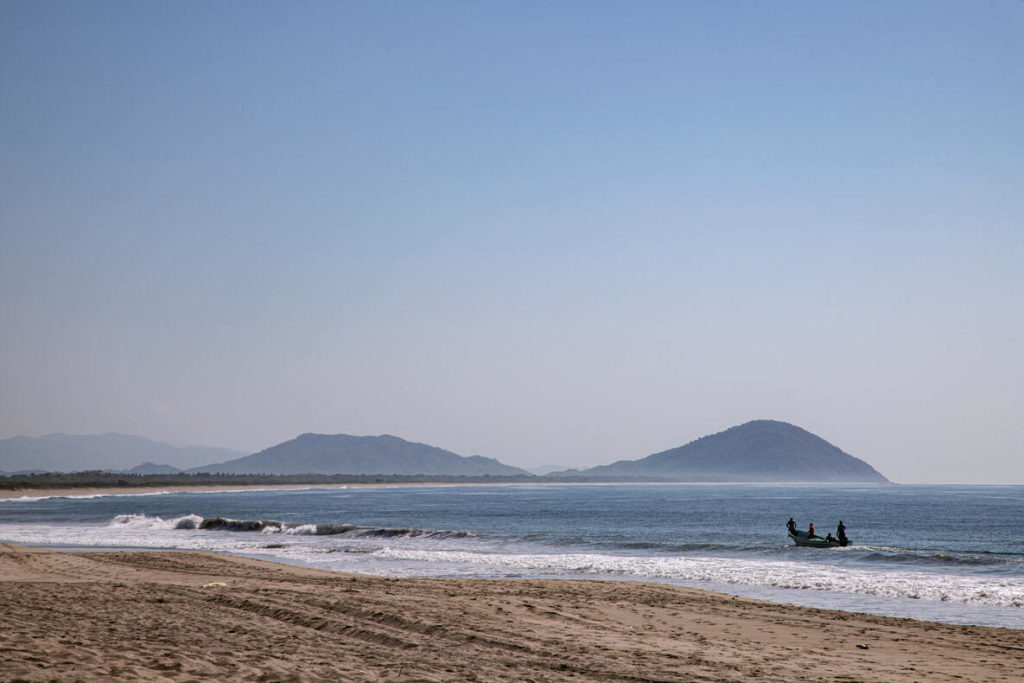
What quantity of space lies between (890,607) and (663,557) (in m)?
14.0

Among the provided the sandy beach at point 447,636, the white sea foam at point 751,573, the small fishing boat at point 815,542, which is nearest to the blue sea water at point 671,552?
the white sea foam at point 751,573

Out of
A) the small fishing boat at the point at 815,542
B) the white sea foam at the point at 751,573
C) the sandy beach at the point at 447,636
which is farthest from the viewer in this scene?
the small fishing boat at the point at 815,542

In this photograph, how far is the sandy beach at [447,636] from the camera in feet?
33.5

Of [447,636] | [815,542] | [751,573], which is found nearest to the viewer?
[447,636]

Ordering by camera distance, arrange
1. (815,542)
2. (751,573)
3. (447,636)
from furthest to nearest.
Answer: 1. (815,542)
2. (751,573)
3. (447,636)

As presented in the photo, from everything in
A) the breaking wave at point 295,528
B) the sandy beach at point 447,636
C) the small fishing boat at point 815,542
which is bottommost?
the breaking wave at point 295,528

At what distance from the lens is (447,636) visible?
1310 centimetres

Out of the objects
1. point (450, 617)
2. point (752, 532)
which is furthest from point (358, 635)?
point (752, 532)

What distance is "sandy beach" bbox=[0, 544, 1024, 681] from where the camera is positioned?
10203mm

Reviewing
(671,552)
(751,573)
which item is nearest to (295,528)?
(671,552)

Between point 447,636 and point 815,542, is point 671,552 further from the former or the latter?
point 447,636

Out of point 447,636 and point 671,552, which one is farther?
point 671,552

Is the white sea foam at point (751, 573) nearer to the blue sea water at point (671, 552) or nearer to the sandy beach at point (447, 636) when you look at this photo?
the blue sea water at point (671, 552)

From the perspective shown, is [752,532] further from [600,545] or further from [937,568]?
[937,568]
